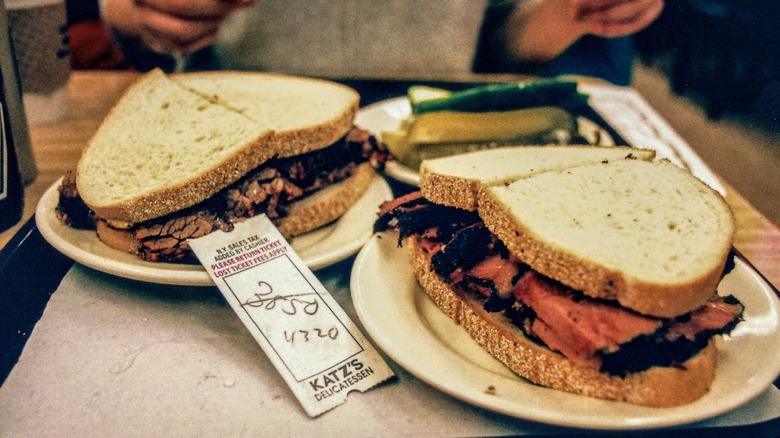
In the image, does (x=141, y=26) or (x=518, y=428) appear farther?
(x=141, y=26)

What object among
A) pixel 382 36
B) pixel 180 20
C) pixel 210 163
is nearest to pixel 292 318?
pixel 210 163

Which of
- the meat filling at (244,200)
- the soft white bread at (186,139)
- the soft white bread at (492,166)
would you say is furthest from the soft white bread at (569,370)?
the soft white bread at (186,139)

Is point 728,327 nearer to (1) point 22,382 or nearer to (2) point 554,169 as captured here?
(2) point 554,169

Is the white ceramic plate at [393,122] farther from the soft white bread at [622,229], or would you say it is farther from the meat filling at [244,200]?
the soft white bread at [622,229]

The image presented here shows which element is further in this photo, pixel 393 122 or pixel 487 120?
pixel 393 122

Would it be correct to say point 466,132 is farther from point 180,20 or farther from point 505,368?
point 180,20

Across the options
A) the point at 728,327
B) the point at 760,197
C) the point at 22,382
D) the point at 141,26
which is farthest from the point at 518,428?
the point at 141,26
